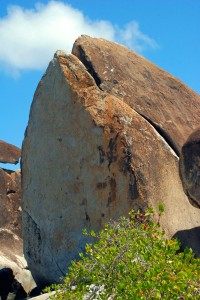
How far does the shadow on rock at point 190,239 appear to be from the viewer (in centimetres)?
1281

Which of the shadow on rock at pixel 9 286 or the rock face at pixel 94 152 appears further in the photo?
the shadow on rock at pixel 9 286

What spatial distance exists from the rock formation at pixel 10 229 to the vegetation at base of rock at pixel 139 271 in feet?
29.6

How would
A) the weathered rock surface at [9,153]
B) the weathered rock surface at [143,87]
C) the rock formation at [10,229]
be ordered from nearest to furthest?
the weathered rock surface at [143,87] < the rock formation at [10,229] < the weathered rock surface at [9,153]

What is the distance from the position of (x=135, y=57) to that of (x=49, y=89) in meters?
2.19

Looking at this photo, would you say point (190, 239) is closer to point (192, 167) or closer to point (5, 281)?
point (192, 167)

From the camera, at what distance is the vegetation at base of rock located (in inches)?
273

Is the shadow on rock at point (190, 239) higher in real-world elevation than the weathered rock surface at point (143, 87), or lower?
lower

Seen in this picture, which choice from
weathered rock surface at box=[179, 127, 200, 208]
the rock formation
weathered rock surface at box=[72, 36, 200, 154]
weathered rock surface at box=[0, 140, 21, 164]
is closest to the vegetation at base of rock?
weathered rock surface at box=[179, 127, 200, 208]

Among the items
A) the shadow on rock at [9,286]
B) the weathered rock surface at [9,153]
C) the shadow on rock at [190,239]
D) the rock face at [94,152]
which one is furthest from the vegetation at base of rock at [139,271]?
the weathered rock surface at [9,153]

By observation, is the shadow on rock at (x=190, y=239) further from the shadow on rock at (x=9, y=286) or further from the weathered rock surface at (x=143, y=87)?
the shadow on rock at (x=9, y=286)

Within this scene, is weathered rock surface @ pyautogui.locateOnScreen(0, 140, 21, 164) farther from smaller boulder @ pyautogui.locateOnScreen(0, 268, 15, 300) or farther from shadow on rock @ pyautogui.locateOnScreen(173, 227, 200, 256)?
shadow on rock @ pyautogui.locateOnScreen(173, 227, 200, 256)

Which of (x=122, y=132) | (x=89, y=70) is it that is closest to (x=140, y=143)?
(x=122, y=132)

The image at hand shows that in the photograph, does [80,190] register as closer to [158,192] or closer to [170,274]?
[158,192]

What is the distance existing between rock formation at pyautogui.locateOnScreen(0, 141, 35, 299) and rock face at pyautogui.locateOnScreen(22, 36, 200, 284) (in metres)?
2.81
